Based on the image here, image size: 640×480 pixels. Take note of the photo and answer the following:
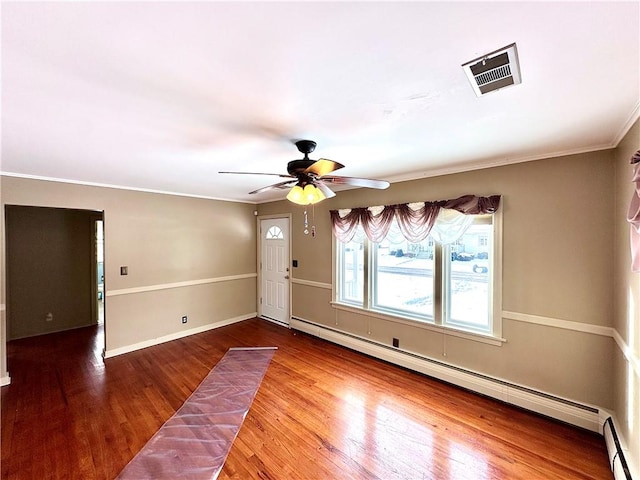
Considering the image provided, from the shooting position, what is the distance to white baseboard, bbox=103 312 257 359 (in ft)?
12.6

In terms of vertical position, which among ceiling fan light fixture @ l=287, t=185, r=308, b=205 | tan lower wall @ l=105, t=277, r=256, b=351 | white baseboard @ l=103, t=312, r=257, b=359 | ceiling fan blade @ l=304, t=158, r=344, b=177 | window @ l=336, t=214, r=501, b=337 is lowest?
white baseboard @ l=103, t=312, r=257, b=359

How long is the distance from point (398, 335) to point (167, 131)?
3.34m

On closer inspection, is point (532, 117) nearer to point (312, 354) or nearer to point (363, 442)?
point (363, 442)

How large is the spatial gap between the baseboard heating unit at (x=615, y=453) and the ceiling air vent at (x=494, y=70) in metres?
2.47

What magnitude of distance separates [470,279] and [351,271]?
5.47 feet

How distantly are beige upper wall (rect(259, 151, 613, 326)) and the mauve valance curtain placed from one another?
0.53 feet

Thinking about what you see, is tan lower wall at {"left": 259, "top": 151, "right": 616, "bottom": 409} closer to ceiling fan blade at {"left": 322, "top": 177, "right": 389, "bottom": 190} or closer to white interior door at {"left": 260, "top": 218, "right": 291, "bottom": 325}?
ceiling fan blade at {"left": 322, "top": 177, "right": 389, "bottom": 190}

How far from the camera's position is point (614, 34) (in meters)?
1.02

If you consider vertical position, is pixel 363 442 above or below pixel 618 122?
below

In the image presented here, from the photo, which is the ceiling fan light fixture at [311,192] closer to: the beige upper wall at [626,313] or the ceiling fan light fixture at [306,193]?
the ceiling fan light fixture at [306,193]

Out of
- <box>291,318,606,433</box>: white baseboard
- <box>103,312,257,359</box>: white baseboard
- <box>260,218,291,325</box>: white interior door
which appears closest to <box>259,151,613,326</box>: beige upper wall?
<box>291,318,606,433</box>: white baseboard

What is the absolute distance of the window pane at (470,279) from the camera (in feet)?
9.52

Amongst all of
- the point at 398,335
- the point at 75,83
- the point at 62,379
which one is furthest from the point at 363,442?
the point at 62,379

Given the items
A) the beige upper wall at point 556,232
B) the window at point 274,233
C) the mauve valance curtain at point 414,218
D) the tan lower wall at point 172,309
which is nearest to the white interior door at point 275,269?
the window at point 274,233
